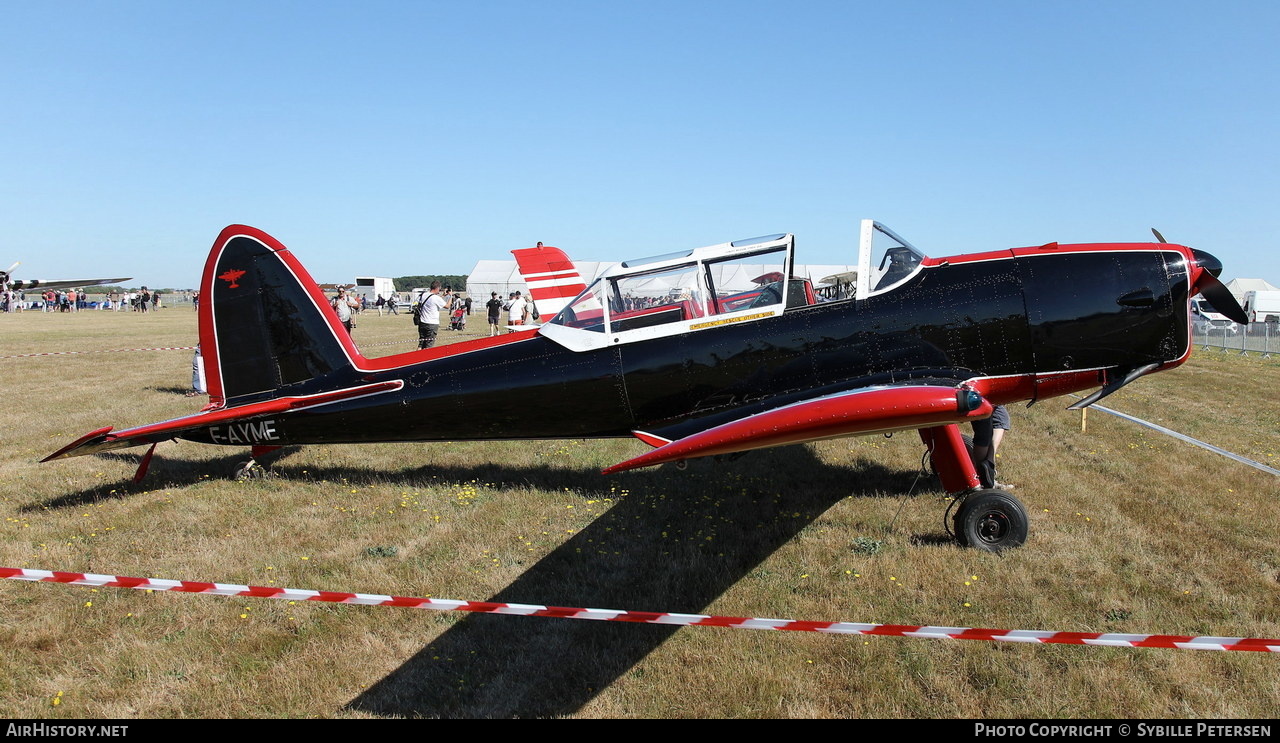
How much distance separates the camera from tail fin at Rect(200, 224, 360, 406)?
6551 millimetres

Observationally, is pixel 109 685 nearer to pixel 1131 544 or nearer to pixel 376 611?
pixel 376 611

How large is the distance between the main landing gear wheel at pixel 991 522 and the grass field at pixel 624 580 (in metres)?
0.16

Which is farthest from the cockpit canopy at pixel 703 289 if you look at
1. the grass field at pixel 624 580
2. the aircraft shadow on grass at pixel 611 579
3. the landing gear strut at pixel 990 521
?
the aircraft shadow on grass at pixel 611 579

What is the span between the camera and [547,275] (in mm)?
21422

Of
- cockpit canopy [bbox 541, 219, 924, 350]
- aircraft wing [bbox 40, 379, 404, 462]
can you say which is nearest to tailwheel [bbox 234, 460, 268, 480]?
aircraft wing [bbox 40, 379, 404, 462]

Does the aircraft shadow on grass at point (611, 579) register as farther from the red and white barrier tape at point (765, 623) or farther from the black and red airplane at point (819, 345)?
the black and red airplane at point (819, 345)

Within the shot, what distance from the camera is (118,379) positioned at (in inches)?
593

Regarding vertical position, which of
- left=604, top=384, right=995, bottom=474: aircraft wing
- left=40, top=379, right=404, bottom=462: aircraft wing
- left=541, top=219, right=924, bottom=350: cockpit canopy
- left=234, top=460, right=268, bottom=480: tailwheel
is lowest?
left=234, top=460, right=268, bottom=480: tailwheel

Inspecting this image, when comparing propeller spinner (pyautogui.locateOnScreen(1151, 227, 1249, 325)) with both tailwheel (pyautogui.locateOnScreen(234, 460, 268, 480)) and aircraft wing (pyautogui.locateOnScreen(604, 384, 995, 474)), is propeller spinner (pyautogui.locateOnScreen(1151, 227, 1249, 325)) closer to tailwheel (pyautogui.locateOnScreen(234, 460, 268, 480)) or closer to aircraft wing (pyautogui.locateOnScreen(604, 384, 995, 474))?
aircraft wing (pyautogui.locateOnScreen(604, 384, 995, 474))

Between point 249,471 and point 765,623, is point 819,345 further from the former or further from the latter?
point 249,471

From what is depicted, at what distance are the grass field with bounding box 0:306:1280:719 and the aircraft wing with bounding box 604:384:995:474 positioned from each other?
3.56 feet

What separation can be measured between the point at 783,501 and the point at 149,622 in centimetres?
476

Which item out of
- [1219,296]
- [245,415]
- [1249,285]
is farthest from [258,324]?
[1249,285]
